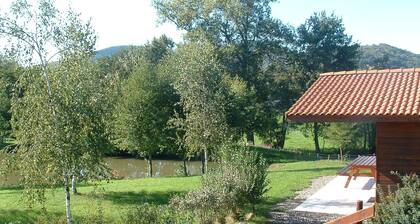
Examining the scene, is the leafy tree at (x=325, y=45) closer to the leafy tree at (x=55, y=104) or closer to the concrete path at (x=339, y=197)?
the concrete path at (x=339, y=197)

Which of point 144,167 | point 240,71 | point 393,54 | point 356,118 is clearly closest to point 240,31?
point 240,71

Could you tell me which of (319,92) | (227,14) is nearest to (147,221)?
(319,92)

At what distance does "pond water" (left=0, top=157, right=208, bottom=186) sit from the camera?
113ft

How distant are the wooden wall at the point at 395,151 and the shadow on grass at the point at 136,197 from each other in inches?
323

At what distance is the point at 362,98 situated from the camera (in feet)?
36.6

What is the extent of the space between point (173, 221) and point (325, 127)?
36001mm

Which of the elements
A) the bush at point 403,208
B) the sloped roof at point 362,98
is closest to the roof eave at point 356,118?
the sloped roof at point 362,98

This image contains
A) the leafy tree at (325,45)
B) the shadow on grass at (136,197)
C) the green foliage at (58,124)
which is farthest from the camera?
the leafy tree at (325,45)

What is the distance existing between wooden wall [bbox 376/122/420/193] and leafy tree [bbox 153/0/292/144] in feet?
84.0

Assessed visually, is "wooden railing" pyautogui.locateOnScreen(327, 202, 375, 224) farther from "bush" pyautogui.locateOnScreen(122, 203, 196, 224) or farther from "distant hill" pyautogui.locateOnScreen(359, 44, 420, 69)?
"distant hill" pyautogui.locateOnScreen(359, 44, 420, 69)

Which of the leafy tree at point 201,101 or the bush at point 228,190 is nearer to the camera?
the bush at point 228,190

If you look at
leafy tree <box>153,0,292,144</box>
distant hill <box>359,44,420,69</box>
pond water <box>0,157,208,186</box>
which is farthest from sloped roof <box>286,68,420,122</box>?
distant hill <box>359,44,420,69</box>

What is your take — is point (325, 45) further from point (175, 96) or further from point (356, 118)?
point (356, 118)

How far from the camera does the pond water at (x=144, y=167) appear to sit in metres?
34.5
